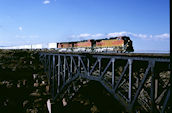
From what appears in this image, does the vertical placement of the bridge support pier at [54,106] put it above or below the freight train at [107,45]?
below

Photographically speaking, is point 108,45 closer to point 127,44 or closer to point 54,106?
point 127,44

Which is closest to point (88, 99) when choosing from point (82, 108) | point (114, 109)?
point (82, 108)

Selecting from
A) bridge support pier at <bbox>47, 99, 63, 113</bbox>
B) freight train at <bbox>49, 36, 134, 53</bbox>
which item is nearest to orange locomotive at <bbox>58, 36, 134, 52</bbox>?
freight train at <bbox>49, 36, 134, 53</bbox>

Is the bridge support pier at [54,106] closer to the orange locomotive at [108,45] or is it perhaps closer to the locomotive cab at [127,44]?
the orange locomotive at [108,45]

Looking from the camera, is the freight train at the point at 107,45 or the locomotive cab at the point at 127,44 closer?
the locomotive cab at the point at 127,44

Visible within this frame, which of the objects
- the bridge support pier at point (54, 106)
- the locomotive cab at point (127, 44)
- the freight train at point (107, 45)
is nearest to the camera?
the bridge support pier at point (54, 106)

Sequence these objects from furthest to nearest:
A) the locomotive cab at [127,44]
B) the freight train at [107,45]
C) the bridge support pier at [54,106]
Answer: the freight train at [107,45] < the locomotive cab at [127,44] < the bridge support pier at [54,106]

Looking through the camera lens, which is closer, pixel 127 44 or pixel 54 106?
pixel 54 106

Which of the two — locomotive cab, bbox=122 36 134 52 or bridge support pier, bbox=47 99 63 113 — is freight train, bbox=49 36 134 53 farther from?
bridge support pier, bbox=47 99 63 113

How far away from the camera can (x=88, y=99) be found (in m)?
15.5

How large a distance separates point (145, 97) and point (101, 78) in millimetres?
3713

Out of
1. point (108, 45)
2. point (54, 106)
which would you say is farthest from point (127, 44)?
point (54, 106)

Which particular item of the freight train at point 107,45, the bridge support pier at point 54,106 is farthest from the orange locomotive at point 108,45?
the bridge support pier at point 54,106

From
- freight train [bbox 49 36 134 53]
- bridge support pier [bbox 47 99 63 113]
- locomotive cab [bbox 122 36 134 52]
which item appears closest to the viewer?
bridge support pier [bbox 47 99 63 113]
